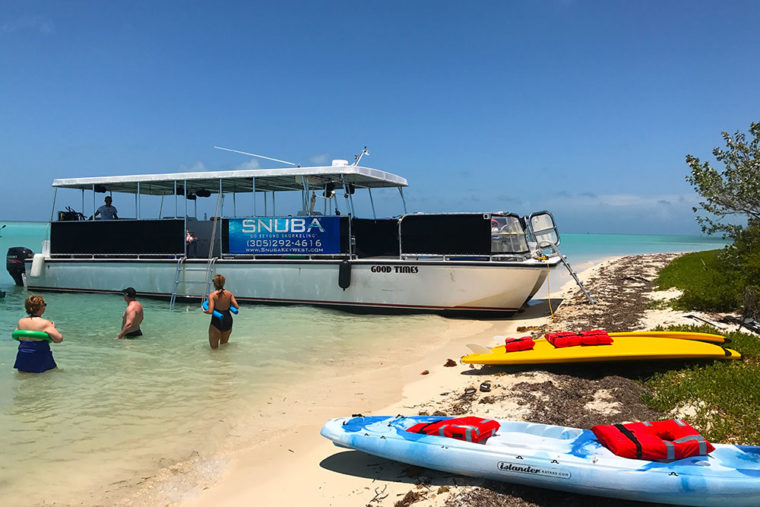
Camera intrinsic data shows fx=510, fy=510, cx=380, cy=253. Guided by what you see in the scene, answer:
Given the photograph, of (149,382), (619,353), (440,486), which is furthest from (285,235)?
(440,486)

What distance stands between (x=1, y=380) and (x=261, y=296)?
695cm

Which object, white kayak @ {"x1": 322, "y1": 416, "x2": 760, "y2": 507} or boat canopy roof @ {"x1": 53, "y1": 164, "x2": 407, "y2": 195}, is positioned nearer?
white kayak @ {"x1": 322, "y1": 416, "x2": 760, "y2": 507}

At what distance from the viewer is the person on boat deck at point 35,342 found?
718cm

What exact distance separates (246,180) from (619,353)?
11.3 m

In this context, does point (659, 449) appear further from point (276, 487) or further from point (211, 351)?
point (211, 351)

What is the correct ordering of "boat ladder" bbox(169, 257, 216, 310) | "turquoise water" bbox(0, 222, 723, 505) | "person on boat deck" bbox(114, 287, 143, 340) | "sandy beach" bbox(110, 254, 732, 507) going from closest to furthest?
"sandy beach" bbox(110, 254, 732, 507) < "turquoise water" bbox(0, 222, 723, 505) < "person on boat deck" bbox(114, 287, 143, 340) < "boat ladder" bbox(169, 257, 216, 310)

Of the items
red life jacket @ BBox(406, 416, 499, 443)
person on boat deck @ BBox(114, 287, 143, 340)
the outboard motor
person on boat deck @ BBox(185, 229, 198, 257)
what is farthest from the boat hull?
red life jacket @ BBox(406, 416, 499, 443)

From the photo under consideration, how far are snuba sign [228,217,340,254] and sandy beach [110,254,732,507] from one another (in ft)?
15.6

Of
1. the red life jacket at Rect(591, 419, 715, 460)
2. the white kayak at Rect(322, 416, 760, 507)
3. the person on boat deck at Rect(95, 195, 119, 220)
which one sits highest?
the person on boat deck at Rect(95, 195, 119, 220)

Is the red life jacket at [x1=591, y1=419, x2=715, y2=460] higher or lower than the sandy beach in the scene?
higher

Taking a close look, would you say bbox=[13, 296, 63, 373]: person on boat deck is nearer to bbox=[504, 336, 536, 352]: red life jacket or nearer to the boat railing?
bbox=[504, 336, 536, 352]: red life jacket

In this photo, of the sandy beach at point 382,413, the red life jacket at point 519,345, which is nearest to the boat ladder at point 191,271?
the sandy beach at point 382,413

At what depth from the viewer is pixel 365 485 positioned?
4266 mm

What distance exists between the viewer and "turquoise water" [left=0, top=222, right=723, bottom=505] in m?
5.13
